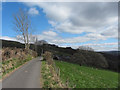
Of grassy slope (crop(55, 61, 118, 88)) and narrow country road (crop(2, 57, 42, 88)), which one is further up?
narrow country road (crop(2, 57, 42, 88))

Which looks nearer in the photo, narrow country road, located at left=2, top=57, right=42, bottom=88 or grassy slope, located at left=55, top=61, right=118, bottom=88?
narrow country road, located at left=2, top=57, right=42, bottom=88

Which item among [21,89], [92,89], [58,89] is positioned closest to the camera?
[21,89]

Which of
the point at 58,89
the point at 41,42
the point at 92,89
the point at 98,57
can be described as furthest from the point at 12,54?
the point at 41,42

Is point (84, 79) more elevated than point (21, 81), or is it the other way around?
point (21, 81)

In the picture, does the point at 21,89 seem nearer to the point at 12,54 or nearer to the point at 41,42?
the point at 12,54

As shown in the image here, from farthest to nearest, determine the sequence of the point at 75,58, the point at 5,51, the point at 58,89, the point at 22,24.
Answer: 1. the point at 75,58
2. the point at 22,24
3. the point at 5,51
4. the point at 58,89

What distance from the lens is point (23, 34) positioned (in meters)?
24.8

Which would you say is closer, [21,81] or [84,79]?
[21,81]

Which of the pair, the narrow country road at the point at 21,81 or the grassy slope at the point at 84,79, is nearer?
the narrow country road at the point at 21,81

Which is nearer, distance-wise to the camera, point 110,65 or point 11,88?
point 11,88

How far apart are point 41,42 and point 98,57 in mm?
33266

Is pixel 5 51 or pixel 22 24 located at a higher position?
pixel 22 24

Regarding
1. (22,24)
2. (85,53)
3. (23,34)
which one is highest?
(22,24)

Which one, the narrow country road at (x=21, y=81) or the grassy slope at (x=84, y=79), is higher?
the narrow country road at (x=21, y=81)
